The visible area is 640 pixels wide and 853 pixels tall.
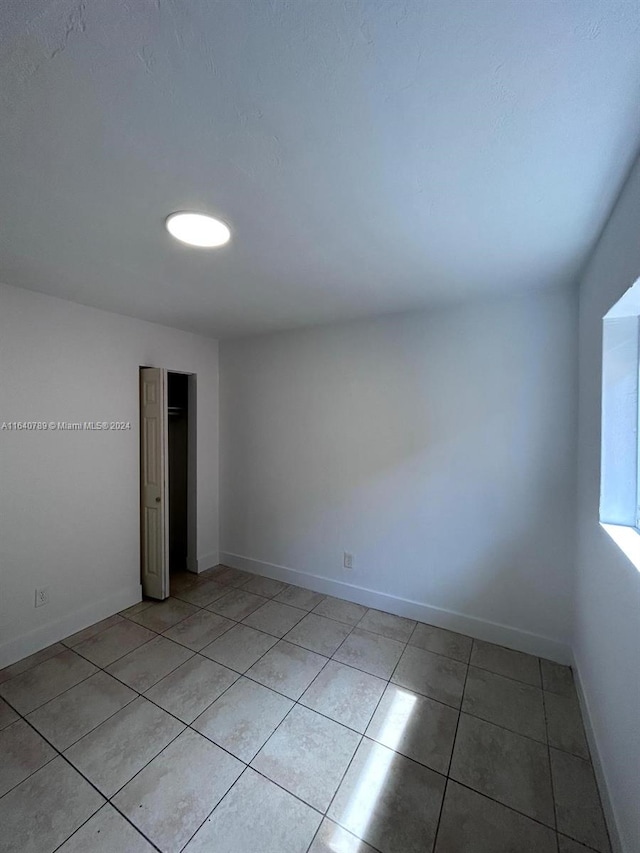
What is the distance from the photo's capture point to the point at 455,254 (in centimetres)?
172

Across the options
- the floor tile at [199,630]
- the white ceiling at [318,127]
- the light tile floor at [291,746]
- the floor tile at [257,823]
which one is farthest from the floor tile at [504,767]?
the white ceiling at [318,127]

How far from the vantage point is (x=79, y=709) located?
1.79 meters

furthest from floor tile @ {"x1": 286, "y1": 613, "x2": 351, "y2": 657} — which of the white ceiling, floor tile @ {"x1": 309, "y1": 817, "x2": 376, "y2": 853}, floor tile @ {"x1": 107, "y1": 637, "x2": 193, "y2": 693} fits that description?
the white ceiling

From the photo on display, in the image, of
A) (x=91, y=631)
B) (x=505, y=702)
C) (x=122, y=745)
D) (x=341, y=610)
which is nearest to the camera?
(x=122, y=745)

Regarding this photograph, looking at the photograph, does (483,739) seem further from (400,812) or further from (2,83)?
(2,83)

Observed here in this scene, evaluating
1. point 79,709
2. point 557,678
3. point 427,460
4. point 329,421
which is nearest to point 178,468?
point 329,421

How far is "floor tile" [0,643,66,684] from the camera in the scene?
2045 millimetres

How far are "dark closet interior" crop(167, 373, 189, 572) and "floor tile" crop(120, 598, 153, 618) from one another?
67 cm

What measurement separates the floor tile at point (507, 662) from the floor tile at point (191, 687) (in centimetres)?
156

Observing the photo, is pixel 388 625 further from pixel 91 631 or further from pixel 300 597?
pixel 91 631

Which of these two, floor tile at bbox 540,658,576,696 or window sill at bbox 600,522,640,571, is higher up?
window sill at bbox 600,522,640,571

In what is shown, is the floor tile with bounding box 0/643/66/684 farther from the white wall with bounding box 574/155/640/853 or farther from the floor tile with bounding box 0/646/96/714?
the white wall with bounding box 574/155/640/853

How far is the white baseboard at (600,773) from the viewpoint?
1.20 m

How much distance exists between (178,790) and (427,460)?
7.23 feet
